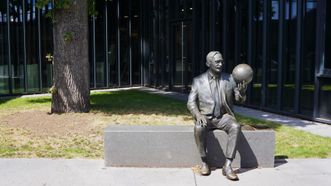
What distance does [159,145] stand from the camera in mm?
6855

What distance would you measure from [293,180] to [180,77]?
1234cm

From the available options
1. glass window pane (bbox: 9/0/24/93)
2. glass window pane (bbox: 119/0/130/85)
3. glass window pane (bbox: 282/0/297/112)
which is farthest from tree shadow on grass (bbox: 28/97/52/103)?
glass window pane (bbox: 282/0/297/112)

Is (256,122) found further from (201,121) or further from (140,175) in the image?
(140,175)

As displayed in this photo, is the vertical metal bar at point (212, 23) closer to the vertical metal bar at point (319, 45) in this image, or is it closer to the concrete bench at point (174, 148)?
the vertical metal bar at point (319, 45)

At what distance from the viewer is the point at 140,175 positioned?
655 centimetres

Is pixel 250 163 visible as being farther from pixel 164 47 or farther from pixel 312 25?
pixel 164 47

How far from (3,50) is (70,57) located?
21.8 feet

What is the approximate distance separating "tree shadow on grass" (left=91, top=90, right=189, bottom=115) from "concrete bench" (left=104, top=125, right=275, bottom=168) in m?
5.32

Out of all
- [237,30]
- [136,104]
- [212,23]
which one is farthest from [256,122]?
[212,23]

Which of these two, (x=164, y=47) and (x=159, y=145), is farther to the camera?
(x=164, y=47)

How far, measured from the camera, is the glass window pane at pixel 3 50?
56.3 feet

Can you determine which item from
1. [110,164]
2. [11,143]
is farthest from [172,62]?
[110,164]

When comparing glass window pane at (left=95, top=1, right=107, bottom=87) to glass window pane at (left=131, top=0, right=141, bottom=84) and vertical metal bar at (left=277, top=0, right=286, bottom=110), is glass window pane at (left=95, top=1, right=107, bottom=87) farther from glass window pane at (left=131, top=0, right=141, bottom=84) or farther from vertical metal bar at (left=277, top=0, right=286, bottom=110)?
vertical metal bar at (left=277, top=0, right=286, bottom=110)

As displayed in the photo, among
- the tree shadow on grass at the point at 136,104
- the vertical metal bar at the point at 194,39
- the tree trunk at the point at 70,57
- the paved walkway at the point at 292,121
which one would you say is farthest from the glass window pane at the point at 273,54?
the tree trunk at the point at 70,57
